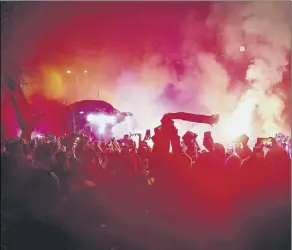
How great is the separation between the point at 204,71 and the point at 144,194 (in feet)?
3.10

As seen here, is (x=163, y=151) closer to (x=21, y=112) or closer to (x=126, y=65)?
(x=126, y=65)

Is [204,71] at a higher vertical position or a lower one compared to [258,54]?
lower

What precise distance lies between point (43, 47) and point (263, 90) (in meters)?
1.55

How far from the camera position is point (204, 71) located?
9.98 feet

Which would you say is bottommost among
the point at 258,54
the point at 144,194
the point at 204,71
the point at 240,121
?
the point at 144,194

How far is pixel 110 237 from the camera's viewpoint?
3.03m

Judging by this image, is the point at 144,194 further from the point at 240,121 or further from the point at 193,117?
the point at 240,121

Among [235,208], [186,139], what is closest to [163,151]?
[186,139]

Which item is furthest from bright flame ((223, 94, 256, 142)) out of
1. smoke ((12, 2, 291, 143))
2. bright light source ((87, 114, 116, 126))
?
bright light source ((87, 114, 116, 126))

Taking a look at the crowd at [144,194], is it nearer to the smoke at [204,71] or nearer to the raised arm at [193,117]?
the raised arm at [193,117]

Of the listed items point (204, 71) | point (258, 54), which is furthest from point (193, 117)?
point (258, 54)

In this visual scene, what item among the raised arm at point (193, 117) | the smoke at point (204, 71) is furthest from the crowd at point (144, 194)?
the smoke at point (204, 71)

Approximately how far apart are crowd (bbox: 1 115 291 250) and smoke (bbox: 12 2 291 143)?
0.17 m

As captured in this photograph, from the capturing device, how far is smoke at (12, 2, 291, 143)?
3025mm
